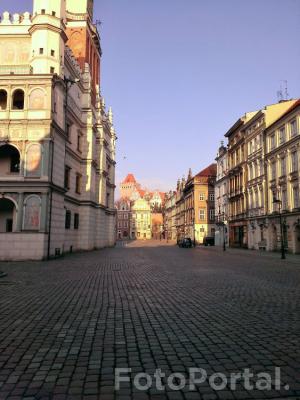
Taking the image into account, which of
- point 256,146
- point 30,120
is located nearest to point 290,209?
point 256,146

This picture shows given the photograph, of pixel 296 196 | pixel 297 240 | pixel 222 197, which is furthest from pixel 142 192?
pixel 296 196

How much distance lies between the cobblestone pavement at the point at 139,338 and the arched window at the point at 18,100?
2168 cm

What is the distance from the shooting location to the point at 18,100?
2998 cm

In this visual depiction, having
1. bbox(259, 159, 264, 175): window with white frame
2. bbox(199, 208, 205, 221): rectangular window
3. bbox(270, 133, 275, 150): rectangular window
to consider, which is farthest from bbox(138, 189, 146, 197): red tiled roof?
bbox(270, 133, 275, 150): rectangular window

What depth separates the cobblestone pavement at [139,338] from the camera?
14.4 feet

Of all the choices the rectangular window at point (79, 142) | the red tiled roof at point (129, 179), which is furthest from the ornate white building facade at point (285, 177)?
the red tiled roof at point (129, 179)

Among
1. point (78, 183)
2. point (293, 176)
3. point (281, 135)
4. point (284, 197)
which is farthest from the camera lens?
point (78, 183)

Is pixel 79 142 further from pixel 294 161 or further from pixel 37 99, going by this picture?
pixel 294 161

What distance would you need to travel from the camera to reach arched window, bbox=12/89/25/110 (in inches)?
1143

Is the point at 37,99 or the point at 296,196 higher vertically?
the point at 37,99

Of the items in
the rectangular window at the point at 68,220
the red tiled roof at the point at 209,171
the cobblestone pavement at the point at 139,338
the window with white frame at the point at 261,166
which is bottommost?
the cobblestone pavement at the point at 139,338

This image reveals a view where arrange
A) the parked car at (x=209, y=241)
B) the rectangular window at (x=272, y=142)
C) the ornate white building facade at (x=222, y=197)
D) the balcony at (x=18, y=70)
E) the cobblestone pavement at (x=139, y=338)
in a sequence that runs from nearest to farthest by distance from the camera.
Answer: the cobblestone pavement at (x=139, y=338)
the balcony at (x=18, y=70)
the rectangular window at (x=272, y=142)
the ornate white building facade at (x=222, y=197)
the parked car at (x=209, y=241)

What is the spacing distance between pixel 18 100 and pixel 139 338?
2829 centimetres

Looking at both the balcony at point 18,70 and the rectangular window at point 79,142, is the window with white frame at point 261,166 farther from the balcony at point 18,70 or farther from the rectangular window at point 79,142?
the balcony at point 18,70
